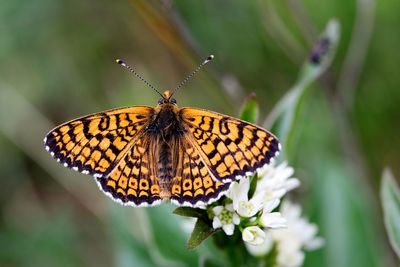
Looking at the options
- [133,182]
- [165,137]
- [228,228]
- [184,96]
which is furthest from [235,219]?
[184,96]

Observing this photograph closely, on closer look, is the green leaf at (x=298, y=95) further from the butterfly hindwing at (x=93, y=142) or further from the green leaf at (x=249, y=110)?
the butterfly hindwing at (x=93, y=142)

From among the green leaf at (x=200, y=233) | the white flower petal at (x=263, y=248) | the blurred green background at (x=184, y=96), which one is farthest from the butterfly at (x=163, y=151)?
the blurred green background at (x=184, y=96)

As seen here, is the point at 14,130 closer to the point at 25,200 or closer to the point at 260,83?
the point at 25,200

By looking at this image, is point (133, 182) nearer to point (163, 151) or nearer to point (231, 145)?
point (163, 151)

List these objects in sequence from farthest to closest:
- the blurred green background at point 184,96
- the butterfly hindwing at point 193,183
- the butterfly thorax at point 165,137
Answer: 1. the blurred green background at point 184,96
2. the butterfly thorax at point 165,137
3. the butterfly hindwing at point 193,183

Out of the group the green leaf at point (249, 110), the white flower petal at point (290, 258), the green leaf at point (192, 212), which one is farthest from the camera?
the white flower petal at point (290, 258)

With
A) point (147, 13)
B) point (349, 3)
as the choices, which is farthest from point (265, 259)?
point (349, 3)

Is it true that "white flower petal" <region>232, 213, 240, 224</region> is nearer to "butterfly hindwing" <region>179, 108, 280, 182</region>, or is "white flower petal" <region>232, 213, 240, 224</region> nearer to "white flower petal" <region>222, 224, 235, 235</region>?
"white flower petal" <region>222, 224, 235, 235</region>
